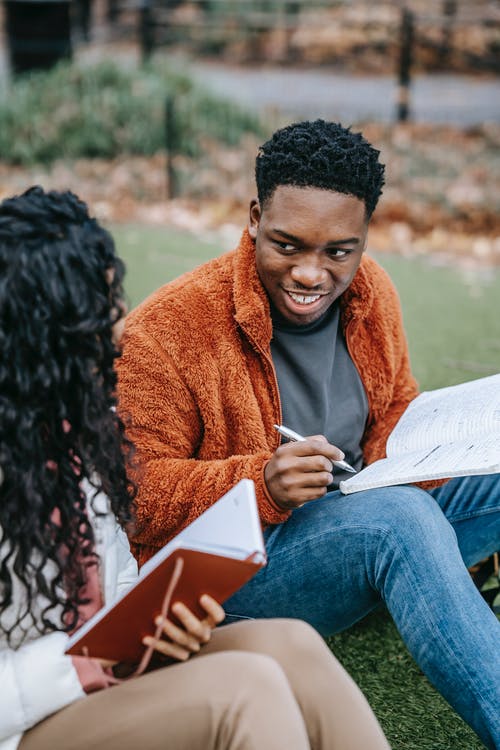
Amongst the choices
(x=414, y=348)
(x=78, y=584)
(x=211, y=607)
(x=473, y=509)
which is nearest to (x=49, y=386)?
(x=78, y=584)

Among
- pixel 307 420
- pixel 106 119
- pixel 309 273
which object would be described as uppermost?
pixel 309 273

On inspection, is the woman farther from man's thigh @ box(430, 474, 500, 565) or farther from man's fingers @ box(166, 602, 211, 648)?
man's thigh @ box(430, 474, 500, 565)

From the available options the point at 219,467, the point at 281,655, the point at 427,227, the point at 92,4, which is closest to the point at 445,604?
the point at 281,655

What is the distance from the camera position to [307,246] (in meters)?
2.06

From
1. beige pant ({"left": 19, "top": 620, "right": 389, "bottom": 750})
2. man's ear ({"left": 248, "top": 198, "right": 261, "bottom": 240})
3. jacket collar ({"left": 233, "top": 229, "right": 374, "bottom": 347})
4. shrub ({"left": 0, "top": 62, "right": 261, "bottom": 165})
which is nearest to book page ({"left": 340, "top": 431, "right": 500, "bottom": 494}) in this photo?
jacket collar ({"left": 233, "top": 229, "right": 374, "bottom": 347})

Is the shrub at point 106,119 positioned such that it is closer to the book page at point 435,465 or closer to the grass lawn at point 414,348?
the grass lawn at point 414,348

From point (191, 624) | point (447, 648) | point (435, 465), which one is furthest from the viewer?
point (435, 465)

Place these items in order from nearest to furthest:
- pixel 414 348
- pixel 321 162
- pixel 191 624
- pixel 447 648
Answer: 1. pixel 191 624
2. pixel 447 648
3. pixel 321 162
4. pixel 414 348

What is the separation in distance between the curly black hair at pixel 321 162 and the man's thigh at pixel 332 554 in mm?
661

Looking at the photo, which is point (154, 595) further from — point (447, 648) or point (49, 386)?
point (447, 648)

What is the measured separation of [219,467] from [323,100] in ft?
42.5

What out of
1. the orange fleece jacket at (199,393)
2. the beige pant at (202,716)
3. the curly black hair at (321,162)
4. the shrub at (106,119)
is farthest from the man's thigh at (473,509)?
the shrub at (106,119)

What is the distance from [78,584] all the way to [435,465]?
2.37 feet

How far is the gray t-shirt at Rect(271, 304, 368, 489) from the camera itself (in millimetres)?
2195
